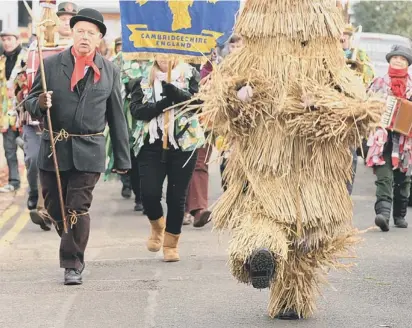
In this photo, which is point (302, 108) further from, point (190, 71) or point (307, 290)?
point (190, 71)

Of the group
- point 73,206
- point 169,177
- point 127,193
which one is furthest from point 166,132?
point 127,193

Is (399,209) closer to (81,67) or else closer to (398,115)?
(398,115)

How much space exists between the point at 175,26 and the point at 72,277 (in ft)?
7.43

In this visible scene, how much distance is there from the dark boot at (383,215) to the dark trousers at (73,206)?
3.74 meters

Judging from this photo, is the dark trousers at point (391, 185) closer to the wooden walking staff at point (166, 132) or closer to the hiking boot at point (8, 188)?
the wooden walking staff at point (166, 132)

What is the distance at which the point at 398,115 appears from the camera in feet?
38.1

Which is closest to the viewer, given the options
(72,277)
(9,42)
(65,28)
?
(72,277)

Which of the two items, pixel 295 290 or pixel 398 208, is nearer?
pixel 295 290

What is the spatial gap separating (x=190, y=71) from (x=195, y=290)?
6.75 feet

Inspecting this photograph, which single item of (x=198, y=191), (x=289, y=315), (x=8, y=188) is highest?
(x=289, y=315)

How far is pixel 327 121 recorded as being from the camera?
6.88m

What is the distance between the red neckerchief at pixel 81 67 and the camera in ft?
28.6

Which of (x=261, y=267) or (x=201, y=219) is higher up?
(x=261, y=267)

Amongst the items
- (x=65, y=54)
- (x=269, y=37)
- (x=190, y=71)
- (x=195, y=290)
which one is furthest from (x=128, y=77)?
(x=269, y=37)
